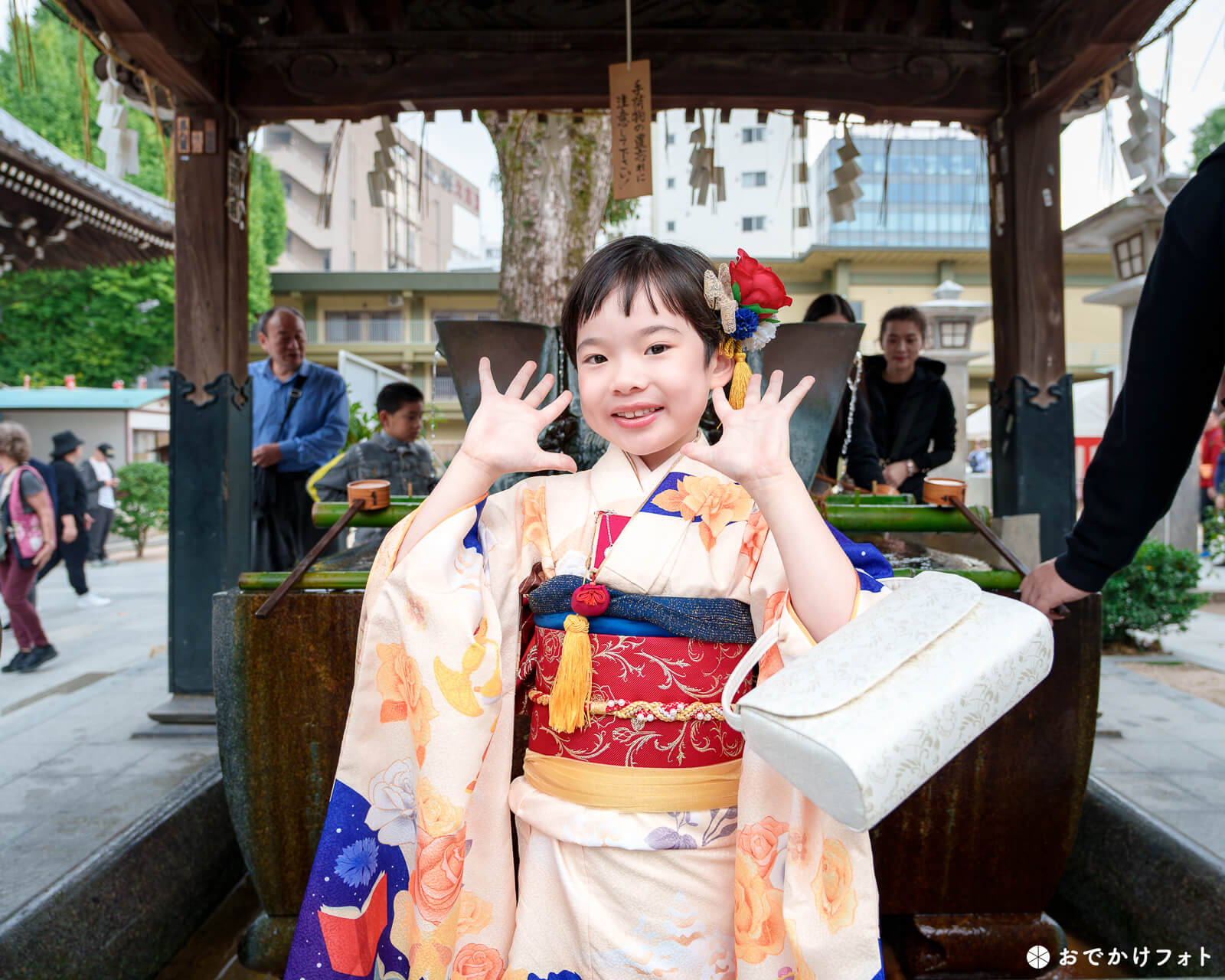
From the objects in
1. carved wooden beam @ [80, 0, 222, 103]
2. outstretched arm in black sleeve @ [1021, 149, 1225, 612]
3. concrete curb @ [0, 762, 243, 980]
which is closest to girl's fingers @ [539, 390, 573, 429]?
outstretched arm in black sleeve @ [1021, 149, 1225, 612]

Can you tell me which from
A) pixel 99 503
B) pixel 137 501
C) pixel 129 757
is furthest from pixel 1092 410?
pixel 137 501

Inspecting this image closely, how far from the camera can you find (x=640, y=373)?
1350 millimetres

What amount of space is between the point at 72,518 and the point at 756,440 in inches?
323

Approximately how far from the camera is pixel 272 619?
1.91 m

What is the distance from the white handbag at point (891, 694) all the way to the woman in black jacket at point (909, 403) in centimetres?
332

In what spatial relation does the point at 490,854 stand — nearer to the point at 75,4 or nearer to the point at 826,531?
the point at 826,531

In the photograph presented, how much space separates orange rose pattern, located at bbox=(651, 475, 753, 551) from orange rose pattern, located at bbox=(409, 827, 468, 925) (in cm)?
65

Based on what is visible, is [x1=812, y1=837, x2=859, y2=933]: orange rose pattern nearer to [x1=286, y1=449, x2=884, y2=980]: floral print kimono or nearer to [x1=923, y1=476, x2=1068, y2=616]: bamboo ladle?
[x1=286, y1=449, x2=884, y2=980]: floral print kimono

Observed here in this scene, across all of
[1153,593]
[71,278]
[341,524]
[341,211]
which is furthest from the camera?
[341,211]

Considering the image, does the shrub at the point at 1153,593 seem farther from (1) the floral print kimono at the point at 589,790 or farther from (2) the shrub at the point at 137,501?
(2) the shrub at the point at 137,501

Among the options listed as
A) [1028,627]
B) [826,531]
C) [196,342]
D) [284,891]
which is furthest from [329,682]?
[196,342]

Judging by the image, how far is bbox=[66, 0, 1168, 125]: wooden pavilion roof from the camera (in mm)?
3725

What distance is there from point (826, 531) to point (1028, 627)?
0.31m

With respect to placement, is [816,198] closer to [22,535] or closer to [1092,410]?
[1092,410]
